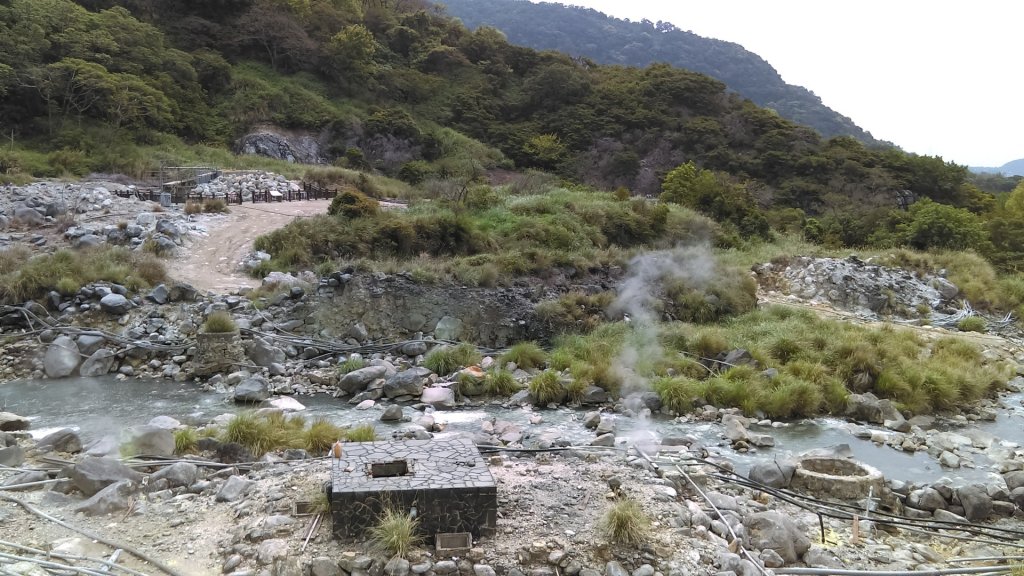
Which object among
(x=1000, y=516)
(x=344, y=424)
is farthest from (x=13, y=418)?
(x=1000, y=516)

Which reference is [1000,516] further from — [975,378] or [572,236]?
[572,236]

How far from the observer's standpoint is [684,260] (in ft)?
55.0

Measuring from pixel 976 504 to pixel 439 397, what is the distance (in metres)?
6.35

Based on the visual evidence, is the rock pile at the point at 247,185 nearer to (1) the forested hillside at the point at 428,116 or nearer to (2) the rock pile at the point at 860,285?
(1) the forested hillside at the point at 428,116

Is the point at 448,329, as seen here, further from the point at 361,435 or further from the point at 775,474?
the point at 775,474

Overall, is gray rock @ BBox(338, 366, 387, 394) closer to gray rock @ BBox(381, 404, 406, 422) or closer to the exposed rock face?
gray rock @ BBox(381, 404, 406, 422)

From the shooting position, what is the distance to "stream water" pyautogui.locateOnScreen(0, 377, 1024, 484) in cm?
812

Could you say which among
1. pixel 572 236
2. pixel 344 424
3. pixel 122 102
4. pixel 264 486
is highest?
Result: pixel 122 102

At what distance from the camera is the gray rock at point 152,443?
6348 mm

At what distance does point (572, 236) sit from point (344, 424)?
9.95m

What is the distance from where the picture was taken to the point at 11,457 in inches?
243

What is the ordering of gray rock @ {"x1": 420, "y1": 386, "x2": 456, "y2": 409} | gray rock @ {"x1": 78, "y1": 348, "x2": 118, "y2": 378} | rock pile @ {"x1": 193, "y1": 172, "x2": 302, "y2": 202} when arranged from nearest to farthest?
gray rock @ {"x1": 420, "y1": 386, "x2": 456, "y2": 409} < gray rock @ {"x1": 78, "y1": 348, "x2": 118, "y2": 378} < rock pile @ {"x1": 193, "y1": 172, "x2": 302, "y2": 202}

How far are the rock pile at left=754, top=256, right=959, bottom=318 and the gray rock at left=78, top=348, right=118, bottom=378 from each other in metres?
15.7

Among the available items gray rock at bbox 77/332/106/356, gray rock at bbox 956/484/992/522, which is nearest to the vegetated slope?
gray rock at bbox 956/484/992/522
